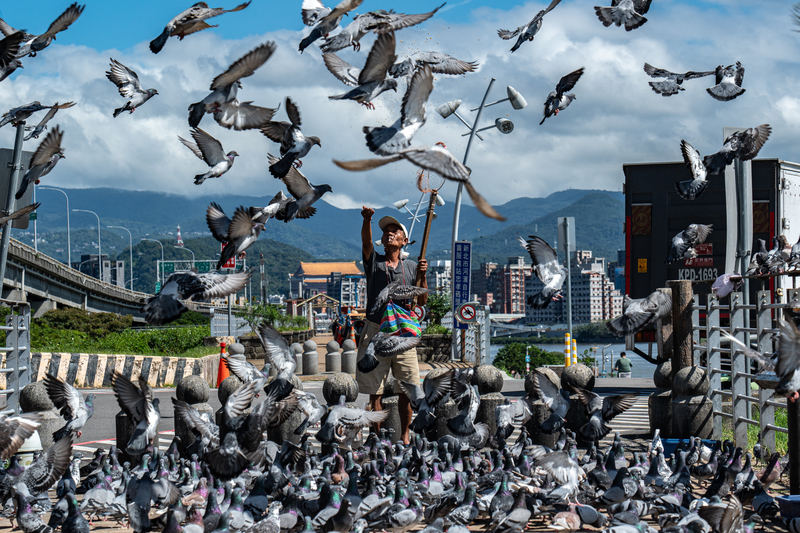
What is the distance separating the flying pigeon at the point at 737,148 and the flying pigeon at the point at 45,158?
7.03 meters

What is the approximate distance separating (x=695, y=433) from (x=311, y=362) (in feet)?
45.1

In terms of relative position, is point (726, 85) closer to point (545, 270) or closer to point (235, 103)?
point (545, 270)

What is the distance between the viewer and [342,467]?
21.3 feet

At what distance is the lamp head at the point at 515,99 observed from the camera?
70.1ft

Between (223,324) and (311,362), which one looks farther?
(223,324)

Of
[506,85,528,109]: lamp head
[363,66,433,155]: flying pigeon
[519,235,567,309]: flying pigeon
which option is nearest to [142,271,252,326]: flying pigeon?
[363,66,433,155]: flying pigeon

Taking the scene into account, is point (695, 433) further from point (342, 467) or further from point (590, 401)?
point (342, 467)

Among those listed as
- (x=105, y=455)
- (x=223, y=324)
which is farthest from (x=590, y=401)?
(x=223, y=324)

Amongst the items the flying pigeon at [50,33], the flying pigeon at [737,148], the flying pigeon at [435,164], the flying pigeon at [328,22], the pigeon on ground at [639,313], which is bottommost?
the pigeon on ground at [639,313]

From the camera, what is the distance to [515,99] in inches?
854

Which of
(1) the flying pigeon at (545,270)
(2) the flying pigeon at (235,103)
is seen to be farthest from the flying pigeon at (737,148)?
(2) the flying pigeon at (235,103)

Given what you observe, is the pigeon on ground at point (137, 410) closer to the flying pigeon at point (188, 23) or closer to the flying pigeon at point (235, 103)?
the flying pigeon at point (235, 103)

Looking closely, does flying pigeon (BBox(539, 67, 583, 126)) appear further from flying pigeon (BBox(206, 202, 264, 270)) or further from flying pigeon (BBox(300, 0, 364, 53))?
flying pigeon (BBox(206, 202, 264, 270))

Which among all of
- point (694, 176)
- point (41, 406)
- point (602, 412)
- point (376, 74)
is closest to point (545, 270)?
point (602, 412)
